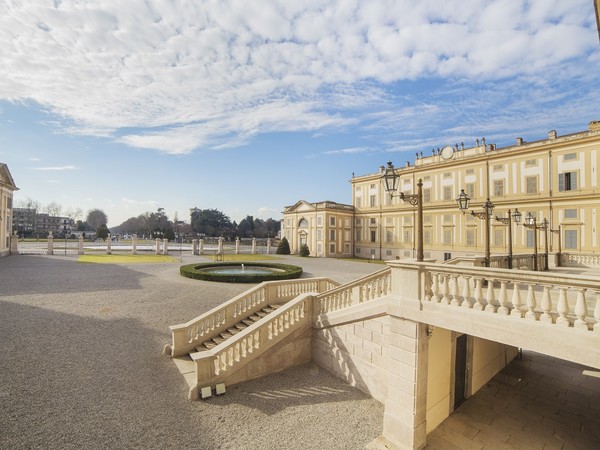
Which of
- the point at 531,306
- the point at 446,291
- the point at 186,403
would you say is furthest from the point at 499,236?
the point at 186,403

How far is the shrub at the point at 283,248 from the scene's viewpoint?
47.2 m


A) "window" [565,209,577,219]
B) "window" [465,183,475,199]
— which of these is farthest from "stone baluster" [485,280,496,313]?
"window" [465,183,475,199]

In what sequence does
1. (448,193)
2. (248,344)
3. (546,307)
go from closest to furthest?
1. (546,307)
2. (248,344)
3. (448,193)

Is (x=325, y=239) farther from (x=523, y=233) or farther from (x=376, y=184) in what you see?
(x=523, y=233)

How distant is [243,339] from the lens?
28.7 feet

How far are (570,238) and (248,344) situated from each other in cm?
3279

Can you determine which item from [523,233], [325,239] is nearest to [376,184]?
[325,239]

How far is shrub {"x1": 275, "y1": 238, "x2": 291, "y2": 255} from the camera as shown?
47.2m

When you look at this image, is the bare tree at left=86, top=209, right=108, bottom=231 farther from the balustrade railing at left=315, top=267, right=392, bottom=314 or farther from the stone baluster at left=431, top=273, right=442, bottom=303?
the stone baluster at left=431, top=273, right=442, bottom=303

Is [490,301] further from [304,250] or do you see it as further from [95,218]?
[95,218]

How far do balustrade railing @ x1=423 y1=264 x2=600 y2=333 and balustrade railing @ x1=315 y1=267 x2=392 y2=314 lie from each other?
63.8 inches

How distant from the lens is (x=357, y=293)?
8539 millimetres

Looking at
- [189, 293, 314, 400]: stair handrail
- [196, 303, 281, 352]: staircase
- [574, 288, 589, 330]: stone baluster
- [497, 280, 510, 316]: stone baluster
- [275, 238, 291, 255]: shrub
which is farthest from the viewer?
[275, 238, 291, 255]: shrub

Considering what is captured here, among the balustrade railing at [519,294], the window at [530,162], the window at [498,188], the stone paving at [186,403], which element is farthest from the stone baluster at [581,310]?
the window at [498,188]
